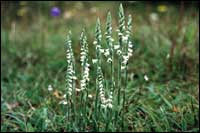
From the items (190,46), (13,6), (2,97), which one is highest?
(13,6)

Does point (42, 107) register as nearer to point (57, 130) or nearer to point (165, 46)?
point (57, 130)

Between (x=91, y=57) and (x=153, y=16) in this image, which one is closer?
(x=91, y=57)

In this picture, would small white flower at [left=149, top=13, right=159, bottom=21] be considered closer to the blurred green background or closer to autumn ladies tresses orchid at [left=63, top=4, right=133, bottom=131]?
the blurred green background

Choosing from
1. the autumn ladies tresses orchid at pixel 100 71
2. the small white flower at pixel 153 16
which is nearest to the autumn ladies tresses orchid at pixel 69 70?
the autumn ladies tresses orchid at pixel 100 71

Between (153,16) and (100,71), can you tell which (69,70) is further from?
(153,16)

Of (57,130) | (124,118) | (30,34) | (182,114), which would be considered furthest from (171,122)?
(30,34)

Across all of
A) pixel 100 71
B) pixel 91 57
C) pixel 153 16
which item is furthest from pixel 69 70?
pixel 153 16

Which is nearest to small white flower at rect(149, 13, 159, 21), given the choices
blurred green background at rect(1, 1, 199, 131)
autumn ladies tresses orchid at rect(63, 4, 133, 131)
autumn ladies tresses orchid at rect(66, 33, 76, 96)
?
blurred green background at rect(1, 1, 199, 131)

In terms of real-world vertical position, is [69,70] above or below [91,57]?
below
